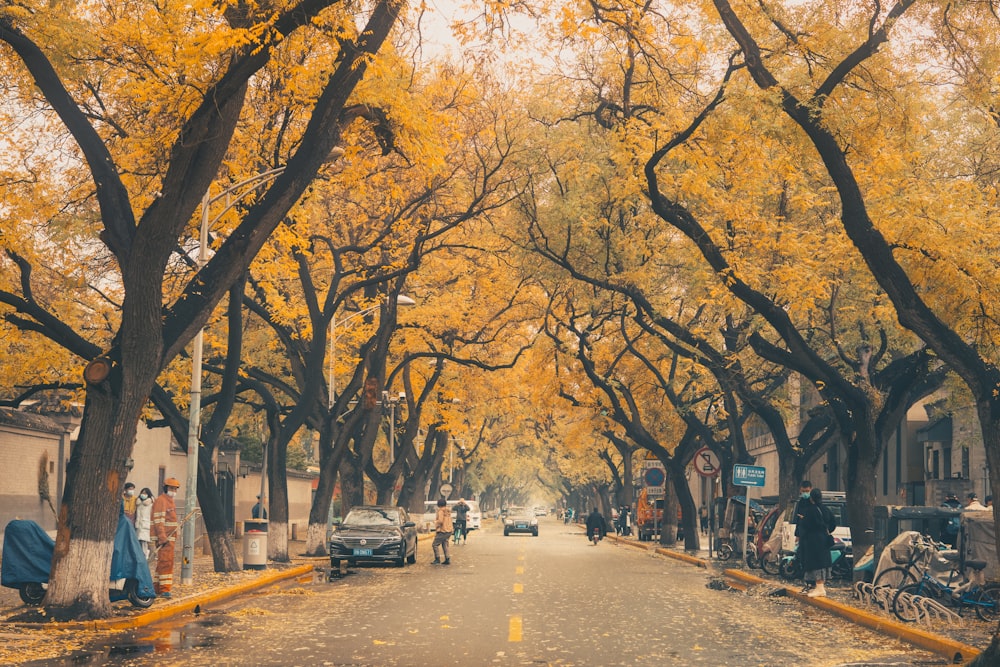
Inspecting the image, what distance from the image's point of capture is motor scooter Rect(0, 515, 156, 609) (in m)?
16.0

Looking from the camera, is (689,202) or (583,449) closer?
(689,202)

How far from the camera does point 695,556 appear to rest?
120ft

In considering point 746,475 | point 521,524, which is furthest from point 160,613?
point 521,524

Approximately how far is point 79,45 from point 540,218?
51.4 ft

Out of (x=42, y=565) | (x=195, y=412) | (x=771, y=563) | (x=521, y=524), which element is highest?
(x=195, y=412)

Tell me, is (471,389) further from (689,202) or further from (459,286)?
(689,202)

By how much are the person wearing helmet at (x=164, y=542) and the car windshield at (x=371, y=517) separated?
10.8 meters

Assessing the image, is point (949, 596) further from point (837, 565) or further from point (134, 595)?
point (134, 595)

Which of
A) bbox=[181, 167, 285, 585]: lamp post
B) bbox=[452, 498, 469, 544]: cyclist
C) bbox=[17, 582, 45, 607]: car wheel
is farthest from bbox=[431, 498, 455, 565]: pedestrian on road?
bbox=[452, 498, 469, 544]: cyclist

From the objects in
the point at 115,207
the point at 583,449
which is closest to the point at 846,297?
the point at 115,207

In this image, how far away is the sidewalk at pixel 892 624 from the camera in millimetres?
13367

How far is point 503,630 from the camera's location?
47.2 ft

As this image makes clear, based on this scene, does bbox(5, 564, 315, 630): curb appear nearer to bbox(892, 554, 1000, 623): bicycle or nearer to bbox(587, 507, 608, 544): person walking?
bbox(892, 554, 1000, 623): bicycle

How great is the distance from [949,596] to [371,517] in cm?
1620
